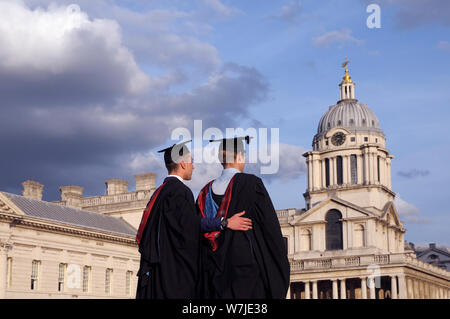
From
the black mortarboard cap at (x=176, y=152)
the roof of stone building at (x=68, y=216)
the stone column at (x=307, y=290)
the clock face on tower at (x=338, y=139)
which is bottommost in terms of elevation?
the black mortarboard cap at (x=176, y=152)

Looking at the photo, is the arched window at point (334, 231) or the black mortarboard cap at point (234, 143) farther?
the arched window at point (334, 231)

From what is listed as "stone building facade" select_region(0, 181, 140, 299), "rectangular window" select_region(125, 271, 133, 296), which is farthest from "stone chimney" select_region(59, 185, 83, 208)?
"rectangular window" select_region(125, 271, 133, 296)

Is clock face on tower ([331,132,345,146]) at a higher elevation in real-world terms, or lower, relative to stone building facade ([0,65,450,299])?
higher

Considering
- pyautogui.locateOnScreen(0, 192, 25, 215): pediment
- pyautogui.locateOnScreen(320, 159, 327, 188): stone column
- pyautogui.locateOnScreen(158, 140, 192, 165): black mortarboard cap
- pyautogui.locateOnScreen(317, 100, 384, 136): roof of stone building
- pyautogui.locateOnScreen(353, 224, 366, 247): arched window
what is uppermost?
pyautogui.locateOnScreen(317, 100, 384, 136): roof of stone building

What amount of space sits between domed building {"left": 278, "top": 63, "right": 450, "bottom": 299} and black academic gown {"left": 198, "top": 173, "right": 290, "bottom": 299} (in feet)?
198

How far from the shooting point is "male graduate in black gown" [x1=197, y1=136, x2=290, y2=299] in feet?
29.1

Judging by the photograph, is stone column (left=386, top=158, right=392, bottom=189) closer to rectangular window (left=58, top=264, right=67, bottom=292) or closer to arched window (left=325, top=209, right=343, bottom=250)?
arched window (left=325, top=209, right=343, bottom=250)

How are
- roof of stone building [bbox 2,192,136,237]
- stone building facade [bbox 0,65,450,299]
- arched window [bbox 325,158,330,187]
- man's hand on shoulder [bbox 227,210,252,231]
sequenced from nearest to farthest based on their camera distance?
1. man's hand on shoulder [bbox 227,210,252,231]
2. stone building facade [bbox 0,65,450,299]
3. roof of stone building [bbox 2,192,136,237]
4. arched window [bbox 325,158,330,187]

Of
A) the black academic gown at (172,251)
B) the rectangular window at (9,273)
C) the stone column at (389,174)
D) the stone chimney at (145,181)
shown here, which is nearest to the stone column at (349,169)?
the stone column at (389,174)

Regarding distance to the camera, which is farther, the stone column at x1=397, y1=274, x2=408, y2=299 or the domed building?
the domed building

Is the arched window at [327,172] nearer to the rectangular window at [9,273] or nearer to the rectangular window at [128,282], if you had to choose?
the rectangular window at [128,282]

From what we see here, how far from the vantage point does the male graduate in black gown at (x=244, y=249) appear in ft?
29.1
